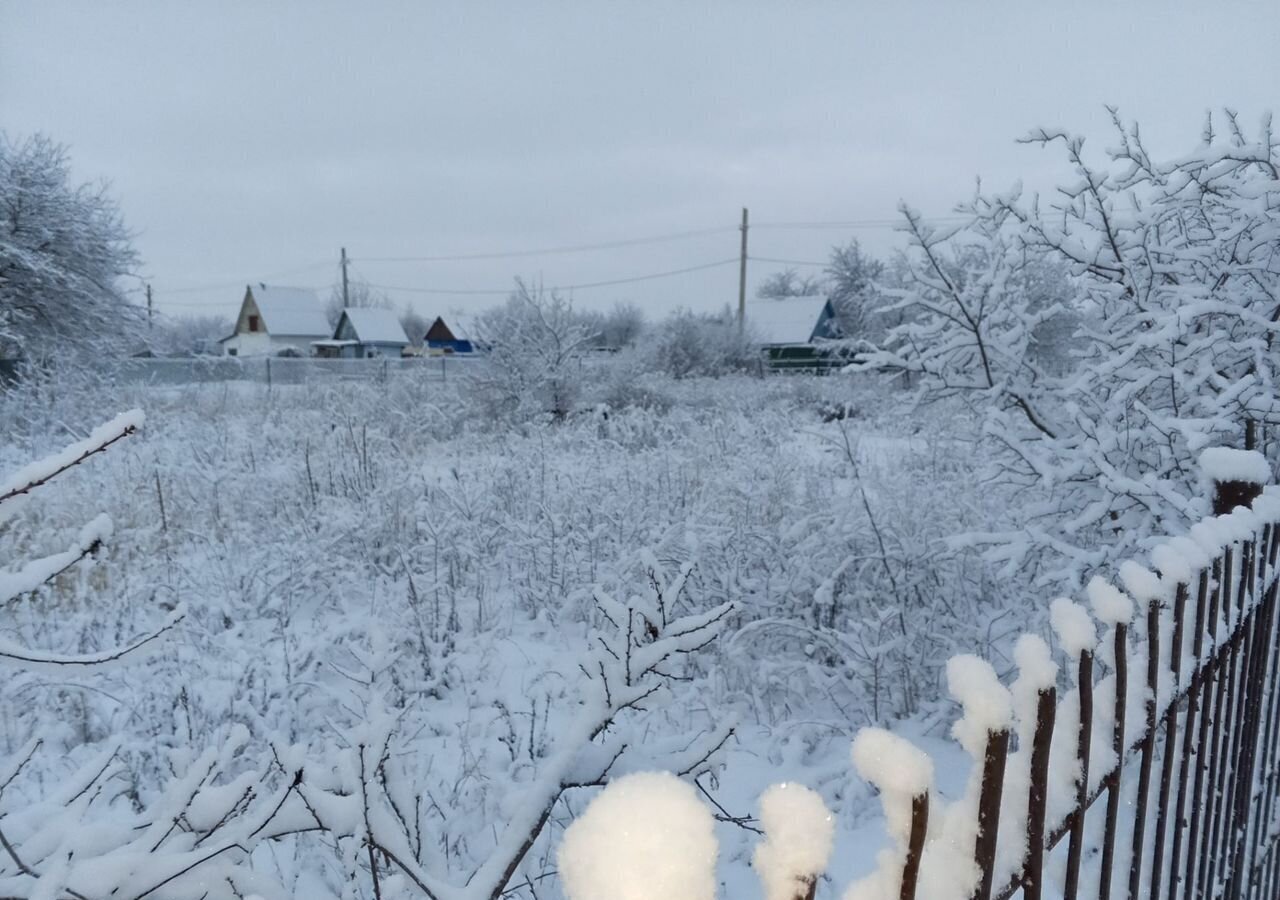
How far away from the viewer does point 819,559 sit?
498 centimetres

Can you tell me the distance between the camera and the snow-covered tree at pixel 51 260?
43.3 feet

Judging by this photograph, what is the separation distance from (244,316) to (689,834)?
5947 centimetres

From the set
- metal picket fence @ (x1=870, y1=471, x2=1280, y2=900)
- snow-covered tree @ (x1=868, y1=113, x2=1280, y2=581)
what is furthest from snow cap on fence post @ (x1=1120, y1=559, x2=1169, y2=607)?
snow-covered tree @ (x1=868, y1=113, x2=1280, y2=581)

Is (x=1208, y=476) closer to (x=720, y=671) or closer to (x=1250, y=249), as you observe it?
(x=1250, y=249)

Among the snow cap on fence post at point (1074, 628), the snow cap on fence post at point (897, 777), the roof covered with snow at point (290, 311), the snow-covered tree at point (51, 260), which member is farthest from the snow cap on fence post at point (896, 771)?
the roof covered with snow at point (290, 311)

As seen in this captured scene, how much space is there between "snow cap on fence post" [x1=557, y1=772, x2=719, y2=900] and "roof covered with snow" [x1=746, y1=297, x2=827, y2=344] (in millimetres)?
36690

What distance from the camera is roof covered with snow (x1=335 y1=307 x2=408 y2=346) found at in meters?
46.7

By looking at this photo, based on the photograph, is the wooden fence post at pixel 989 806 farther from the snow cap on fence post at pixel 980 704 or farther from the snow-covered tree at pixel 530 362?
the snow-covered tree at pixel 530 362

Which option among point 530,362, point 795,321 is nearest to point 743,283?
point 795,321

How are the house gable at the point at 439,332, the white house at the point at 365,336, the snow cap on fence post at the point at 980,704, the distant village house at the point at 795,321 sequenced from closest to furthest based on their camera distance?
the snow cap on fence post at the point at 980,704
the distant village house at the point at 795,321
the white house at the point at 365,336
the house gable at the point at 439,332

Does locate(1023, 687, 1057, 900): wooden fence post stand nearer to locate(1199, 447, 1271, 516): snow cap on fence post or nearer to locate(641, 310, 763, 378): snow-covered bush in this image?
locate(1199, 447, 1271, 516): snow cap on fence post

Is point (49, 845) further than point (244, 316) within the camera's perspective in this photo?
No

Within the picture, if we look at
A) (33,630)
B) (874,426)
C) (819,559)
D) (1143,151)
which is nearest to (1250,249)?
(1143,151)

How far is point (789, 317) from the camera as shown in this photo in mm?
38875
